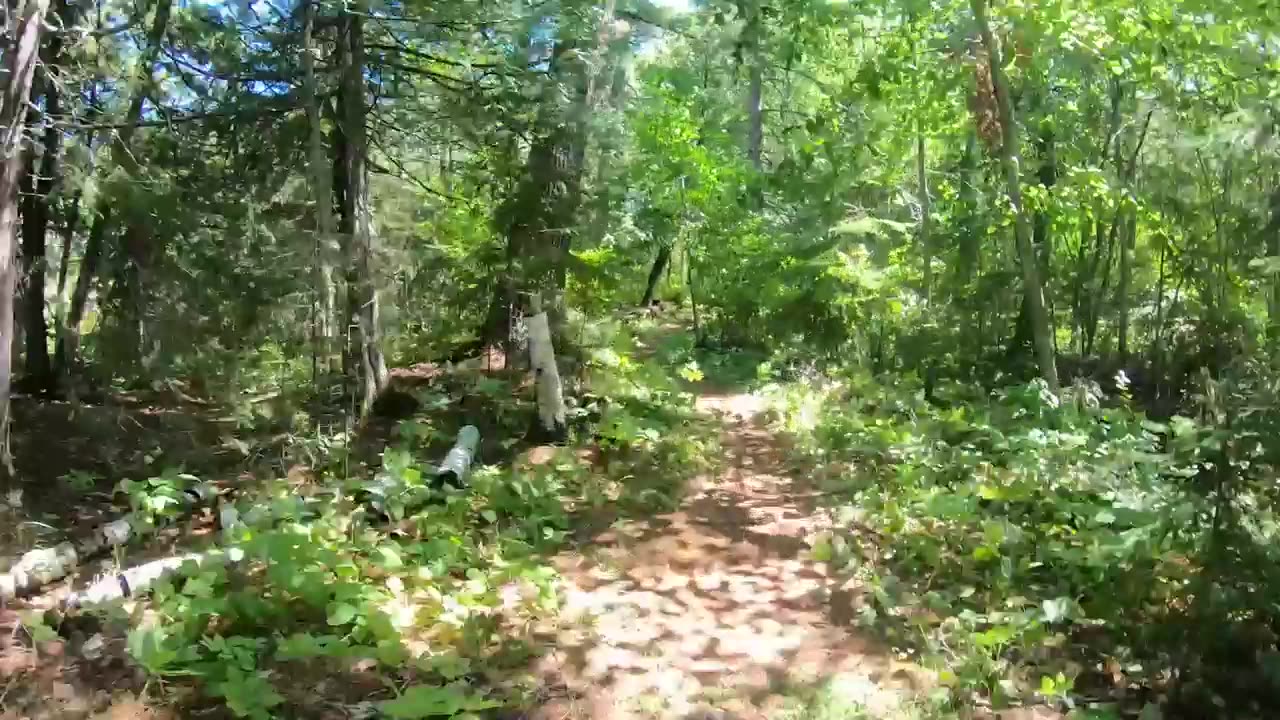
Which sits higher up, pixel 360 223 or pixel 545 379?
pixel 360 223

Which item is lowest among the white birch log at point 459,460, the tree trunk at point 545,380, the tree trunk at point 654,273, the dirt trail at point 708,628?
the dirt trail at point 708,628

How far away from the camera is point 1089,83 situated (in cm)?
1441

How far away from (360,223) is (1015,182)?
753cm

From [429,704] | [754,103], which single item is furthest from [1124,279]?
[429,704]

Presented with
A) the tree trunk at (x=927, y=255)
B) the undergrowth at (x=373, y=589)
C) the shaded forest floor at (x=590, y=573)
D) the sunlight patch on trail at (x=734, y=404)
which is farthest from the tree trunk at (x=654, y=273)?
the undergrowth at (x=373, y=589)

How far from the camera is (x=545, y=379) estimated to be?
8750 millimetres

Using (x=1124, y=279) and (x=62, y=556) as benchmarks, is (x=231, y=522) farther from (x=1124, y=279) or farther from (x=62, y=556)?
(x=1124, y=279)

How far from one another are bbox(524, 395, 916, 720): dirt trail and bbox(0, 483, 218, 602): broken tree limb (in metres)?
2.99

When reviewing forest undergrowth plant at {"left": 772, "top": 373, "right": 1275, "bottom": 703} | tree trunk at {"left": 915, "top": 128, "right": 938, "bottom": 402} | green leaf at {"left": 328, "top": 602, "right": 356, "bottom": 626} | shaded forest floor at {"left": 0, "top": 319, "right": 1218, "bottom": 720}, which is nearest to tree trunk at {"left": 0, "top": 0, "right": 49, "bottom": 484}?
shaded forest floor at {"left": 0, "top": 319, "right": 1218, "bottom": 720}

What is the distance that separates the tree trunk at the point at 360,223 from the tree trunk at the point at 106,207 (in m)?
1.77

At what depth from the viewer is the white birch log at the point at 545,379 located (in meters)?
8.59

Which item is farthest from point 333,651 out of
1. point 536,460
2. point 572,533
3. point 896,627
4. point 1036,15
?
point 1036,15

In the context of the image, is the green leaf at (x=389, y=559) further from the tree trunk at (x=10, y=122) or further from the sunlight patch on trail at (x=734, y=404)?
the sunlight patch on trail at (x=734, y=404)

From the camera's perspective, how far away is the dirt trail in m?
4.20
